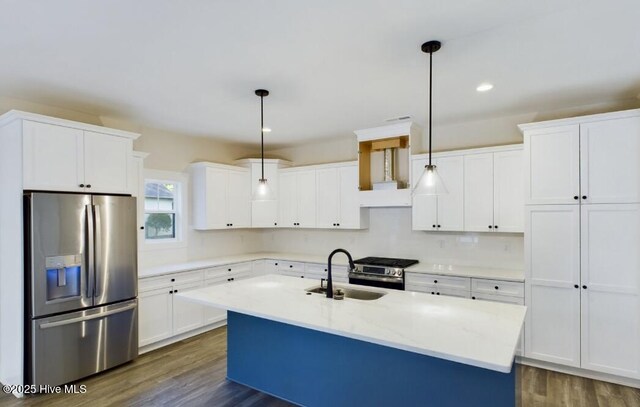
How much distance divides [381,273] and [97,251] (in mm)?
3024

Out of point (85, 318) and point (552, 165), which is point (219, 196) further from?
point (552, 165)

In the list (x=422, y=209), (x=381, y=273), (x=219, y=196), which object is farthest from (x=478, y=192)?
(x=219, y=196)

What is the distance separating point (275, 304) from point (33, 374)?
7.39 ft

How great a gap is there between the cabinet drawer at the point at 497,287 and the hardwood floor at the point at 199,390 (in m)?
0.76

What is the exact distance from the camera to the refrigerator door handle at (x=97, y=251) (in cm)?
322

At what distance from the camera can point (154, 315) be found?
3.85 metres

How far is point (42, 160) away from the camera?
2.95 meters

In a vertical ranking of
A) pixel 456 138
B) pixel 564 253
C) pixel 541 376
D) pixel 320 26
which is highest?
pixel 320 26

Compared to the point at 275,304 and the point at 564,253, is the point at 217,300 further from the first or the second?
the point at 564,253

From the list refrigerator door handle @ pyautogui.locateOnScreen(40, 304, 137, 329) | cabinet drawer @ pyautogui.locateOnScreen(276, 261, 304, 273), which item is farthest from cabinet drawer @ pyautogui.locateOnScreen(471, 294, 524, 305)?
refrigerator door handle @ pyautogui.locateOnScreen(40, 304, 137, 329)

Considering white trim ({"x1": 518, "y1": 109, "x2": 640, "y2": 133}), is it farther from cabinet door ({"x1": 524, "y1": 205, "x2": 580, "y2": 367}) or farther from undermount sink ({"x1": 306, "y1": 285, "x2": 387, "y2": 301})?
undermount sink ({"x1": 306, "y1": 285, "x2": 387, "y2": 301})

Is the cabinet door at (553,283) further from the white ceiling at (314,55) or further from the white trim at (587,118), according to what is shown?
the white ceiling at (314,55)

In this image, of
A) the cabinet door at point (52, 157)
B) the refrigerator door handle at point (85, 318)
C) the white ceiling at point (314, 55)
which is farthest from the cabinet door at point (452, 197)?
the cabinet door at point (52, 157)

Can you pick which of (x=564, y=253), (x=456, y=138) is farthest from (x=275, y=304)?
(x=456, y=138)
